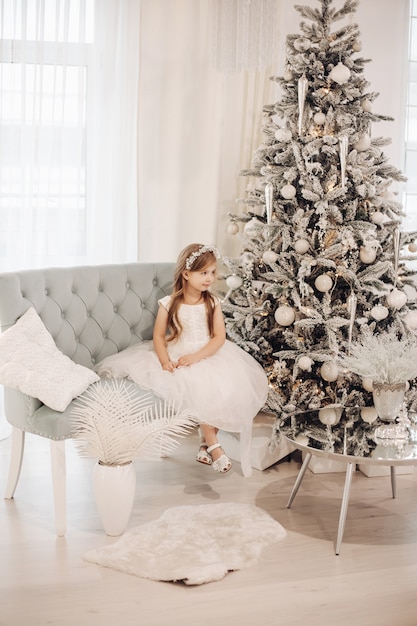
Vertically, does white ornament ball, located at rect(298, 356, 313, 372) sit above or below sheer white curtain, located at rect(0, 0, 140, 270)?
below

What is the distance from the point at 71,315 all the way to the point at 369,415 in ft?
4.94

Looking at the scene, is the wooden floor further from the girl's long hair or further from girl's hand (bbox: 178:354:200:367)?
the girl's long hair

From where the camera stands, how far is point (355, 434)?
327 centimetres

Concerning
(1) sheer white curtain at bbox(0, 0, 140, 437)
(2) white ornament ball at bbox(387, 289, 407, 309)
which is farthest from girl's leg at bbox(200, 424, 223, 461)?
(1) sheer white curtain at bbox(0, 0, 140, 437)

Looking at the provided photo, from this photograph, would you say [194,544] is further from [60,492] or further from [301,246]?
[301,246]

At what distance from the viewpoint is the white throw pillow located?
3.28 metres

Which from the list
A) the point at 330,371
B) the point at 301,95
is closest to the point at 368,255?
the point at 330,371

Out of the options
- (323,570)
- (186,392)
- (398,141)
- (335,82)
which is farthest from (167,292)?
(398,141)

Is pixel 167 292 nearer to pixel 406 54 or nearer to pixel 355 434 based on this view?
pixel 355 434

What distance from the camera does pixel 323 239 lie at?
411 cm

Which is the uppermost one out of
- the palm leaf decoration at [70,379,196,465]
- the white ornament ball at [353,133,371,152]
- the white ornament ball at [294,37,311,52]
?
the white ornament ball at [294,37,311,52]

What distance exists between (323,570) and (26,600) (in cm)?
110

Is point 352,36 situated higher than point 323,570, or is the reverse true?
point 352,36

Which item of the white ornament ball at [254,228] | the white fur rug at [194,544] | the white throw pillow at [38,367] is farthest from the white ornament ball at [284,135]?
the white fur rug at [194,544]
